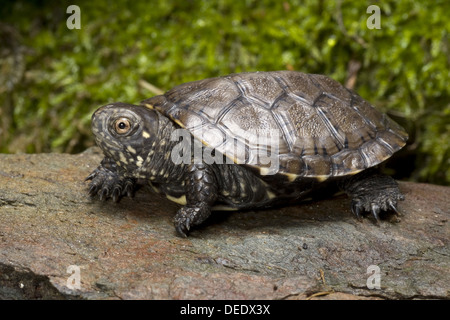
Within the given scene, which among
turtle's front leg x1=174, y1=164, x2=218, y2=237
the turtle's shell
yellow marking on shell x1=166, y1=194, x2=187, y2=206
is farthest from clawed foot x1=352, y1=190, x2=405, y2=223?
yellow marking on shell x1=166, y1=194, x2=187, y2=206

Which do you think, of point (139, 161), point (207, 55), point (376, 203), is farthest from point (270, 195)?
point (207, 55)

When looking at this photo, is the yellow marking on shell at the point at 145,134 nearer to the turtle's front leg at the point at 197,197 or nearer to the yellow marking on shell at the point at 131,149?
the yellow marking on shell at the point at 131,149

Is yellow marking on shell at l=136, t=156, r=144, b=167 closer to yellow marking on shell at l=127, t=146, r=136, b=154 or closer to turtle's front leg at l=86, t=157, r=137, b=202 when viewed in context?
yellow marking on shell at l=127, t=146, r=136, b=154

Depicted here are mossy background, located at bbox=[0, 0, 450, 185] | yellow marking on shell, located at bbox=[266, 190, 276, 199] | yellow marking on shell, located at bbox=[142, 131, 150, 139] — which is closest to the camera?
yellow marking on shell, located at bbox=[142, 131, 150, 139]

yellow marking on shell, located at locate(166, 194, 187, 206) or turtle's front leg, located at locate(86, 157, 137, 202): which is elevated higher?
turtle's front leg, located at locate(86, 157, 137, 202)

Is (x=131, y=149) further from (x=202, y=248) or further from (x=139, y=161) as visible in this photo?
(x=202, y=248)

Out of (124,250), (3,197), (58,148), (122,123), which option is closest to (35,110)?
(58,148)

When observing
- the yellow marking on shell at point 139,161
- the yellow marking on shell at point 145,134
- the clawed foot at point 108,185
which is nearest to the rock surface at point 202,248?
the clawed foot at point 108,185

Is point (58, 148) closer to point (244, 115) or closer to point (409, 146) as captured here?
point (244, 115)
